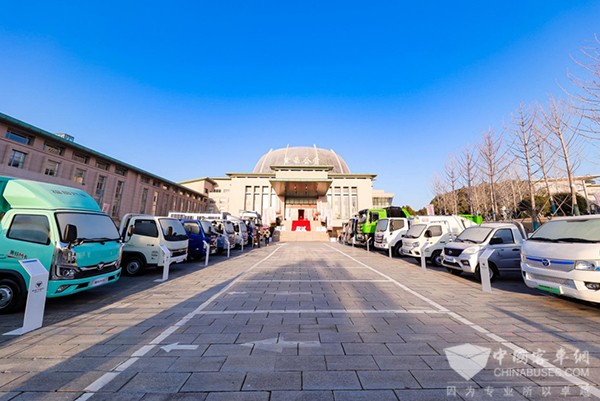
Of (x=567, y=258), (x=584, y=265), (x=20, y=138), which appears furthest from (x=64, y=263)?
(x=20, y=138)

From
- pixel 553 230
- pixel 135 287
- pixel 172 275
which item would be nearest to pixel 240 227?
pixel 172 275

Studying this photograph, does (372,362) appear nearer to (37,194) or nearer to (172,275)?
(37,194)

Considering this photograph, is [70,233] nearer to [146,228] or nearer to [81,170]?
[146,228]

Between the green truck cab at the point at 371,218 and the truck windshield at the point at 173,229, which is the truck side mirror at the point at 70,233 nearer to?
the truck windshield at the point at 173,229

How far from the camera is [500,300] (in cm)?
589

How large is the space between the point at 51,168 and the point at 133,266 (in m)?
32.1

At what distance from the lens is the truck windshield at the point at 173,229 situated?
9102 mm

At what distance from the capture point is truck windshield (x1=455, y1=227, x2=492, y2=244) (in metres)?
8.35

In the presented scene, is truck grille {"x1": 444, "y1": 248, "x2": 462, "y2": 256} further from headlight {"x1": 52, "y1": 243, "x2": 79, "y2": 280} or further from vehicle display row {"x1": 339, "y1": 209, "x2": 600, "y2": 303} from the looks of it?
headlight {"x1": 52, "y1": 243, "x2": 79, "y2": 280}

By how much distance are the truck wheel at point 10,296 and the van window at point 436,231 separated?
520 inches

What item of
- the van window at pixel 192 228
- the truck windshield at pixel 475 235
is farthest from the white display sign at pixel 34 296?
the truck windshield at pixel 475 235

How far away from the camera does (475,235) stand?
8.75 metres

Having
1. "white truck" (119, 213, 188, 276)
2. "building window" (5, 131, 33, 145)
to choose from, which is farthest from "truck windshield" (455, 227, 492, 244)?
"building window" (5, 131, 33, 145)

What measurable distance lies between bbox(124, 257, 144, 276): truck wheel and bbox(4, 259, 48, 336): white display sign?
15.4ft
